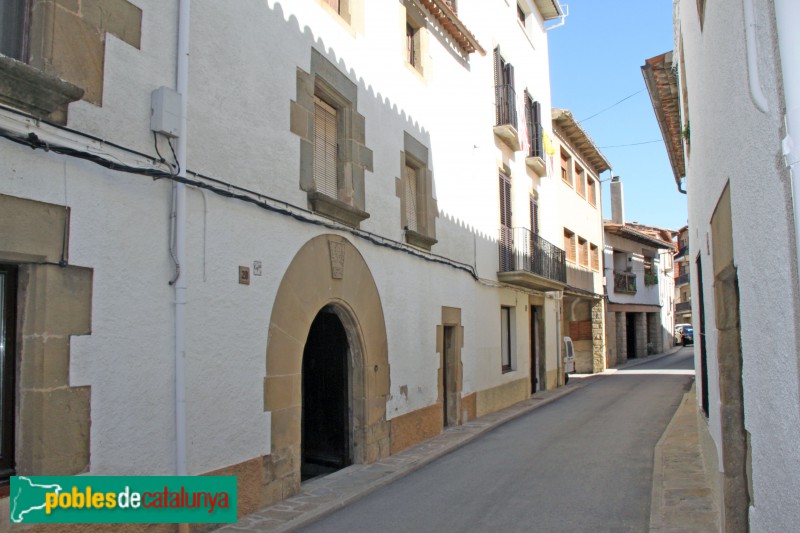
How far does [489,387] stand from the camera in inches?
512

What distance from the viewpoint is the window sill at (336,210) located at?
7105mm

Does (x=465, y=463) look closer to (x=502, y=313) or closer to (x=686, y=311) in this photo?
(x=502, y=313)

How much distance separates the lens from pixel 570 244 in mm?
21641

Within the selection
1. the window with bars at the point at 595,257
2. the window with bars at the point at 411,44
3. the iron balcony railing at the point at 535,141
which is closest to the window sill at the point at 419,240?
the window with bars at the point at 411,44

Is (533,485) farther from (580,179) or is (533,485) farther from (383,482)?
(580,179)

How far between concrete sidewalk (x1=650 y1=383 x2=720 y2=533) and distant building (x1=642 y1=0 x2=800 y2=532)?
3.82 ft

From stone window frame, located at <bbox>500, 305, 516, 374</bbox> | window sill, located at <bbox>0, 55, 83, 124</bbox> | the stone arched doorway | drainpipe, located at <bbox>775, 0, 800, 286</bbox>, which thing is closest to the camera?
drainpipe, located at <bbox>775, 0, 800, 286</bbox>

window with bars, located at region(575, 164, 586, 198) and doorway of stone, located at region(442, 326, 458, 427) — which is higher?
window with bars, located at region(575, 164, 586, 198)

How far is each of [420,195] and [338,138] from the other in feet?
8.53

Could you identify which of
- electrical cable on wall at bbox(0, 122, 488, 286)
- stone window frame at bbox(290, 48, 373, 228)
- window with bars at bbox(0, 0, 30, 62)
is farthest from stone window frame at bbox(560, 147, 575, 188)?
window with bars at bbox(0, 0, 30, 62)

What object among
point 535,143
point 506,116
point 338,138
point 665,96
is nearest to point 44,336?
point 338,138

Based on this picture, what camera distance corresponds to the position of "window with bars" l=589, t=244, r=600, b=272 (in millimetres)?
24233

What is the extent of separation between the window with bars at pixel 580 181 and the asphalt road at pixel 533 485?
12552mm

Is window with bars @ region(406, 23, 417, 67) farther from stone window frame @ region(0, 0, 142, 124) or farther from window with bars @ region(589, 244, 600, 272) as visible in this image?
window with bars @ region(589, 244, 600, 272)
